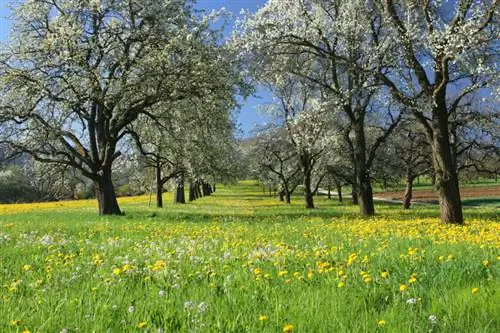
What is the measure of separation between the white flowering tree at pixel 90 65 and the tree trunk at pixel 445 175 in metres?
11.2

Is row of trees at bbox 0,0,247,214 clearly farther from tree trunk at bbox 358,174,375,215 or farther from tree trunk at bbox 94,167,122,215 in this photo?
tree trunk at bbox 358,174,375,215

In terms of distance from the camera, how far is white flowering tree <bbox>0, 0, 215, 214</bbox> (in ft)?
75.4

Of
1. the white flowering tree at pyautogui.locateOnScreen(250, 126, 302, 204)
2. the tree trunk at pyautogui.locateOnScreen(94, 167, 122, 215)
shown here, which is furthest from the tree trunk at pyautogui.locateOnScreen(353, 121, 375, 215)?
the white flowering tree at pyautogui.locateOnScreen(250, 126, 302, 204)

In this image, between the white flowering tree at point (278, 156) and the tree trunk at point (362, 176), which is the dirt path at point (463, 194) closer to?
the white flowering tree at point (278, 156)

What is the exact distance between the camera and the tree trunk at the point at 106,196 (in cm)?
2642

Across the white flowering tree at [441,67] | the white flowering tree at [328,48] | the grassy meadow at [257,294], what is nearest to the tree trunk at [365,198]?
the white flowering tree at [328,48]

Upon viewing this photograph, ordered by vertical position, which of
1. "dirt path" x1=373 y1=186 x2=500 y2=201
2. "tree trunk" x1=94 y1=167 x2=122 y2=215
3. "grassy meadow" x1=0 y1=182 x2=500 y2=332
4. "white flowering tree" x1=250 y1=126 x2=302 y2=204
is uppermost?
"white flowering tree" x1=250 y1=126 x2=302 y2=204

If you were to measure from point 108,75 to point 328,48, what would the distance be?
10939mm

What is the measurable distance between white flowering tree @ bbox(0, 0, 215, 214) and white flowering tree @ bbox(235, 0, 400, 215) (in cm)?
359

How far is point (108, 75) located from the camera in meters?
24.5

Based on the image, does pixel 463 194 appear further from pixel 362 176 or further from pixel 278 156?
pixel 362 176

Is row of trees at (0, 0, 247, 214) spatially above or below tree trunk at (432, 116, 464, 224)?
above

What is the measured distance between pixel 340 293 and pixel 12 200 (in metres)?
110

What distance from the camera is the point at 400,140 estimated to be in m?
47.3
